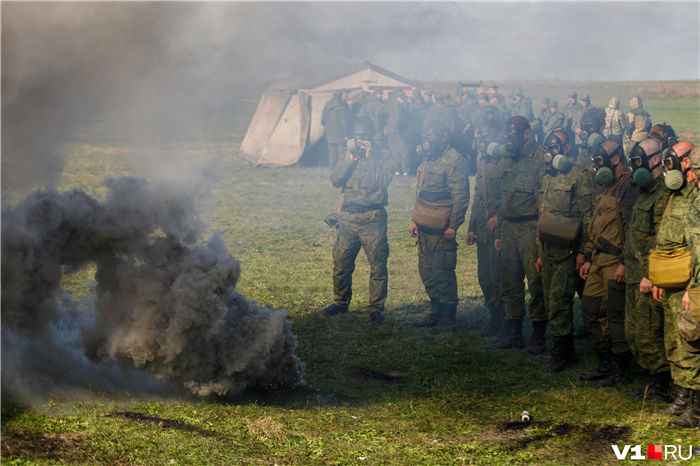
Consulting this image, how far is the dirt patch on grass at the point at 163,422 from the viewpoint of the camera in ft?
13.6

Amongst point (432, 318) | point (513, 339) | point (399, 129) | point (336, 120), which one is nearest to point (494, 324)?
point (513, 339)

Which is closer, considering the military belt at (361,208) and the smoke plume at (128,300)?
the smoke plume at (128,300)

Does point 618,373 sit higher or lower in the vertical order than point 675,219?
lower

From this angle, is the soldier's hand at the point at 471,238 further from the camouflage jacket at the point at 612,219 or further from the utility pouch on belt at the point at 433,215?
the camouflage jacket at the point at 612,219

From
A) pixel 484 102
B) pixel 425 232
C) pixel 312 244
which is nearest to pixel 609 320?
pixel 425 232

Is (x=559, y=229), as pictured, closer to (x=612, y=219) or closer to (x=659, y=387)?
(x=612, y=219)

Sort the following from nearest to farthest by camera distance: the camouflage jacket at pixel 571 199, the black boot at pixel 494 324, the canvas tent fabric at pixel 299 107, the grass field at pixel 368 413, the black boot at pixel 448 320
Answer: the grass field at pixel 368 413
the camouflage jacket at pixel 571 199
the black boot at pixel 494 324
the black boot at pixel 448 320
the canvas tent fabric at pixel 299 107

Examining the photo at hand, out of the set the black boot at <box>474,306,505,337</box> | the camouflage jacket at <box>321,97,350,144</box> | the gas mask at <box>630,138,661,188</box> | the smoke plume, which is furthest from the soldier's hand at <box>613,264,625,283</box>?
the camouflage jacket at <box>321,97,350,144</box>

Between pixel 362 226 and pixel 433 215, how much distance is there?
3.11 ft

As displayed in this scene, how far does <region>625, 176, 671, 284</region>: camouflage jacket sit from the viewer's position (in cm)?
464

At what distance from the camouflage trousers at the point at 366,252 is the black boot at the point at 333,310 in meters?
0.05

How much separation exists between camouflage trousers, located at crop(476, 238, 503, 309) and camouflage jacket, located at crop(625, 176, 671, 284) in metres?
2.05

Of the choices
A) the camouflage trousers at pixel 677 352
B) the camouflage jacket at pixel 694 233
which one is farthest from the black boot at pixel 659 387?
the camouflage jacket at pixel 694 233

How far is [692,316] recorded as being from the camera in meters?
4.03
